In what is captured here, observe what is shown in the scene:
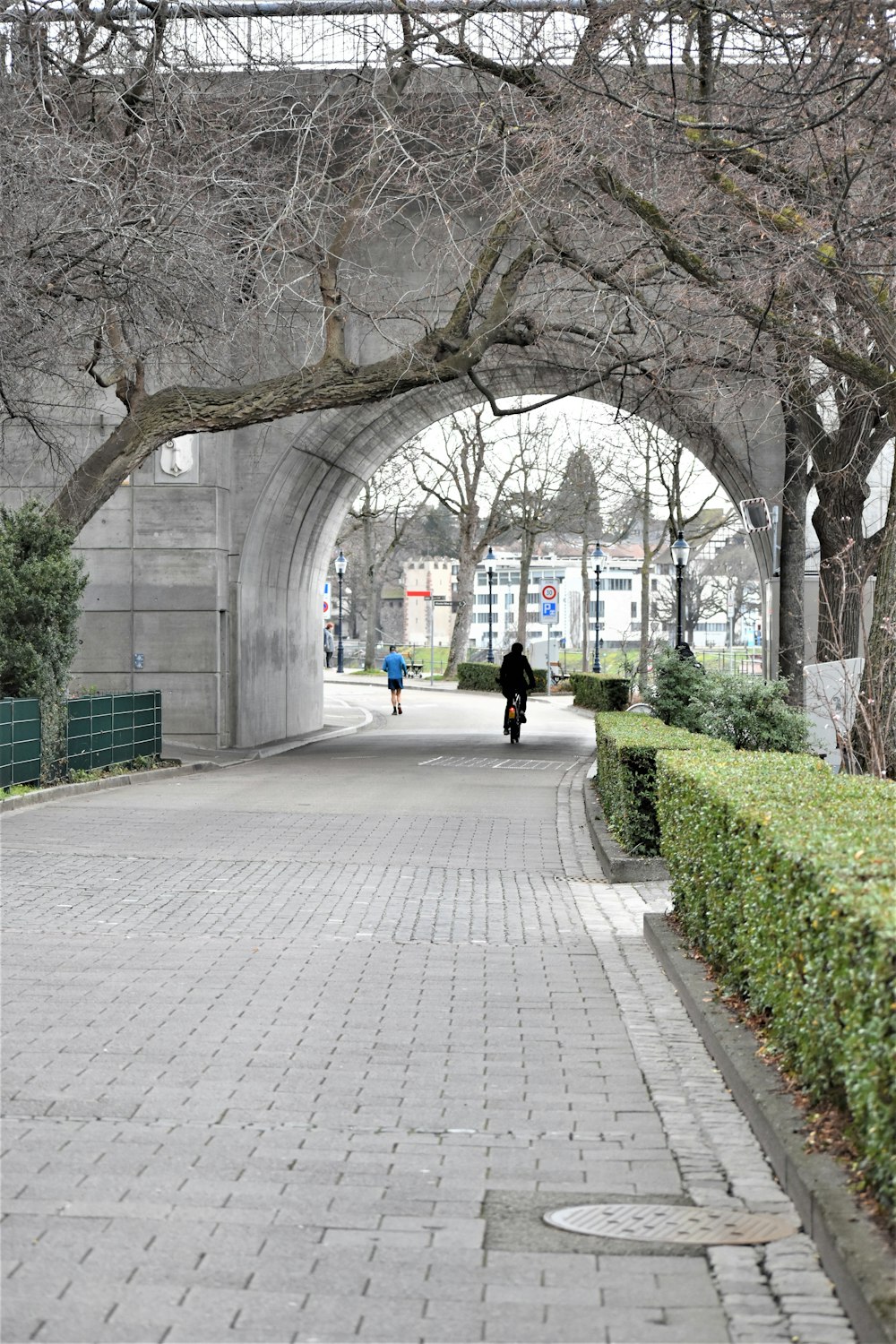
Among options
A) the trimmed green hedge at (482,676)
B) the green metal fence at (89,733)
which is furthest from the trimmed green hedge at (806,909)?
the trimmed green hedge at (482,676)

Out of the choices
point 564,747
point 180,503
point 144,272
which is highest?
point 144,272

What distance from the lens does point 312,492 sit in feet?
92.7

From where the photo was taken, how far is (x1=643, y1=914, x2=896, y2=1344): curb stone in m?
3.85

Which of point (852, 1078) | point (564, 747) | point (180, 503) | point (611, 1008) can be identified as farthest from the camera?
point (564, 747)

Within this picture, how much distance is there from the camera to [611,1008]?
780 cm

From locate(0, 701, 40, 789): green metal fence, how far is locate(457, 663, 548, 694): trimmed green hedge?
35.9 metres

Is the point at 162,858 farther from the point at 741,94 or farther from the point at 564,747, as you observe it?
the point at 564,747

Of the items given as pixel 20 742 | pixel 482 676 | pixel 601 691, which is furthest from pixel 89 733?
pixel 482 676

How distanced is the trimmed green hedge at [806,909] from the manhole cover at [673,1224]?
1.23 feet

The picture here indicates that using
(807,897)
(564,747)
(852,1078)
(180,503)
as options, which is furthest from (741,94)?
(564,747)

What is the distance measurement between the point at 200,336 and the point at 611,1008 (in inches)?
508

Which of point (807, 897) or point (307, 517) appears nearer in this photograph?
point (807, 897)

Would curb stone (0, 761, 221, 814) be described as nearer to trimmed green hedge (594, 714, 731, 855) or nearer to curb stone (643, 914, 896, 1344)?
trimmed green hedge (594, 714, 731, 855)

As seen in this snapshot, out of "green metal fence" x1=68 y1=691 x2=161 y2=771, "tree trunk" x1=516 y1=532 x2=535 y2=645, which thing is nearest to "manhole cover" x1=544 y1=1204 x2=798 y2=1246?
"green metal fence" x1=68 y1=691 x2=161 y2=771
